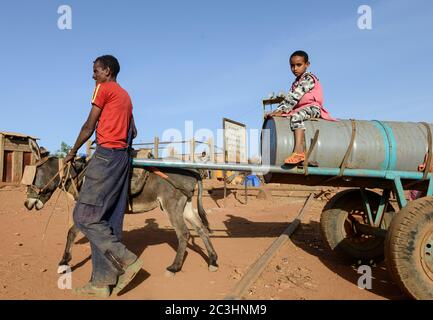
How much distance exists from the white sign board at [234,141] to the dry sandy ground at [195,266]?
4822 mm

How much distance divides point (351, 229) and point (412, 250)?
6.11 ft

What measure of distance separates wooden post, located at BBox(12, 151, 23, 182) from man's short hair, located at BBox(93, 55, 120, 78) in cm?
1684

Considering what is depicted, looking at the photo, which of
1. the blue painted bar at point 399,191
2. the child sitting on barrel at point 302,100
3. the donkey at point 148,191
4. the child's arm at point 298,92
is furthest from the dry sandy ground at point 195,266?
the child's arm at point 298,92

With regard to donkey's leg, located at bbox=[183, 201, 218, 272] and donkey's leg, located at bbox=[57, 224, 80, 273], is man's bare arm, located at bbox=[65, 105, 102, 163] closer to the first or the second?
→ donkey's leg, located at bbox=[57, 224, 80, 273]

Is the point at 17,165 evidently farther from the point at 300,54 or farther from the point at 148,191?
the point at 300,54

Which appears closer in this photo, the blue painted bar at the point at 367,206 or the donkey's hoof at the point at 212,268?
the blue painted bar at the point at 367,206

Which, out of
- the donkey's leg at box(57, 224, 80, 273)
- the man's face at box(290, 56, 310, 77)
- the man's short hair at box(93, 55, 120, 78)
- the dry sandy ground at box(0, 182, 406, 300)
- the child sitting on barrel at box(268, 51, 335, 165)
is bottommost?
the dry sandy ground at box(0, 182, 406, 300)

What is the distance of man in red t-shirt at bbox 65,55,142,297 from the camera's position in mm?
3674

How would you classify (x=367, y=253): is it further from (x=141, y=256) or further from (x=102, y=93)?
(x=102, y=93)

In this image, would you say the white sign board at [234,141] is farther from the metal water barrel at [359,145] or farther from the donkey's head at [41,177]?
the metal water barrel at [359,145]

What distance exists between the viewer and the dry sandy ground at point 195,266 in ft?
12.9

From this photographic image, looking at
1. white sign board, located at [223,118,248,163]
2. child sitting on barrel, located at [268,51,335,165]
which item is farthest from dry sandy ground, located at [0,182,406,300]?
white sign board, located at [223,118,248,163]
